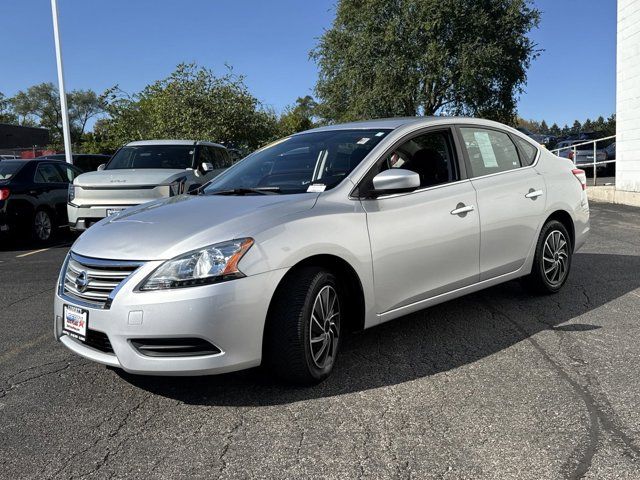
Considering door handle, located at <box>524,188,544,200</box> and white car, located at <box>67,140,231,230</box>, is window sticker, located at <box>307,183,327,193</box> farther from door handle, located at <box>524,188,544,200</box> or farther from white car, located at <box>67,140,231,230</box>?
white car, located at <box>67,140,231,230</box>

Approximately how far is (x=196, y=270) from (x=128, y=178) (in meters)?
6.60

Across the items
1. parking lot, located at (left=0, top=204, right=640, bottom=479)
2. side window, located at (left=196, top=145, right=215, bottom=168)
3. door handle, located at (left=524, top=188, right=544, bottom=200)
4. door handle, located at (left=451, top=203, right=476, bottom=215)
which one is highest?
side window, located at (left=196, top=145, right=215, bottom=168)

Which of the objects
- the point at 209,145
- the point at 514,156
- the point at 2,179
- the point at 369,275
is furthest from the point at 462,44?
the point at 369,275

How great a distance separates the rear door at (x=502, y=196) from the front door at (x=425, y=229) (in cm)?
15

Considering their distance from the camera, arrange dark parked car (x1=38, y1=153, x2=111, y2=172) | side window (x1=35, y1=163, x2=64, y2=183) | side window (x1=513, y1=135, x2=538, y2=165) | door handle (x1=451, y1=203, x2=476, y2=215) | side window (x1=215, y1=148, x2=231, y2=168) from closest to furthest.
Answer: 1. door handle (x1=451, y1=203, x2=476, y2=215)
2. side window (x1=513, y1=135, x2=538, y2=165)
3. side window (x1=35, y1=163, x2=64, y2=183)
4. side window (x1=215, y1=148, x2=231, y2=168)
5. dark parked car (x1=38, y1=153, x2=111, y2=172)

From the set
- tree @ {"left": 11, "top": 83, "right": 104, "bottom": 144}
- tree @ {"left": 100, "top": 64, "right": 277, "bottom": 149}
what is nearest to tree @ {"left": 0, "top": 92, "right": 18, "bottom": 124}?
tree @ {"left": 11, "top": 83, "right": 104, "bottom": 144}

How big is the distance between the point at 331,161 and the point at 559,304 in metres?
2.56

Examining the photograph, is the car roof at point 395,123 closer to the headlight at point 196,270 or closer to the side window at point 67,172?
the headlight at point 196,270

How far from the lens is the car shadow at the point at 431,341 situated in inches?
143

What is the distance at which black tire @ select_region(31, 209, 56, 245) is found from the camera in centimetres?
1074

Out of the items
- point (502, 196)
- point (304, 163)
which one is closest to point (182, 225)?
point (304, 163)

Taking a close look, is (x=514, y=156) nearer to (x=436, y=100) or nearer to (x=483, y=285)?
(x=483, y=285)

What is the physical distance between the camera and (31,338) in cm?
490

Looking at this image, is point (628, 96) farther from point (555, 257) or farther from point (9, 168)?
point (9, 168)
